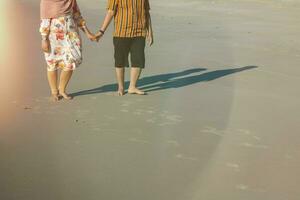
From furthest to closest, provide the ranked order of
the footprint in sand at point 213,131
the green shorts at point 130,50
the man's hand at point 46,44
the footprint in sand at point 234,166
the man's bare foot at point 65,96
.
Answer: the green shorts at point 130,50
the man's bare foot at point 65,96
the man's hand at point 46,44
the footprint in sand at point 213,131
the footprint in sand at point 234,166

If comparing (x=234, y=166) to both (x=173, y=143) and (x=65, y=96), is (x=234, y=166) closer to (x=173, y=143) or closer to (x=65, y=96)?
(x=173, y=143)

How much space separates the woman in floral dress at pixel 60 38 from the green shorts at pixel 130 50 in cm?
54

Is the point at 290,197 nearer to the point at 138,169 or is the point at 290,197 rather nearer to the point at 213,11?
the point at 138,169

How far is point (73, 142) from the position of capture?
20.5 ft

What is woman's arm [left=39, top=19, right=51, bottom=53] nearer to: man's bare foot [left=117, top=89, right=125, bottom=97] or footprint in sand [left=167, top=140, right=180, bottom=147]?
man's bare foot [left=117, top=89, right=125, bottom=97]

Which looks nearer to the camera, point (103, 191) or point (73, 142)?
point (103, 191)

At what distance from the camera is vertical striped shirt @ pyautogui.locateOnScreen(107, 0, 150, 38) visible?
26.5 feet

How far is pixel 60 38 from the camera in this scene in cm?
773

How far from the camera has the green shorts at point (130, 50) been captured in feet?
27.0

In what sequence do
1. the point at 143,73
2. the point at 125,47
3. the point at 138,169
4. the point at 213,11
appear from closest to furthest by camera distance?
the point at 138,169, the point at 125,47, the point at 143,73, the point at 213,11

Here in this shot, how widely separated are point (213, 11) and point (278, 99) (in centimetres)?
1269

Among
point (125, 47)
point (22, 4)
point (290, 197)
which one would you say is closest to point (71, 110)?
point (125, 47)

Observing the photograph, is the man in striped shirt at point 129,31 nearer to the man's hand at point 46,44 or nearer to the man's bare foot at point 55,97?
the man's hand at point 46,44

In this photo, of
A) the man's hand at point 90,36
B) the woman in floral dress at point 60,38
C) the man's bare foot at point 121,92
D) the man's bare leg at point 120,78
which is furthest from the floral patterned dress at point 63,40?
the man's bare foot at point 121,92
